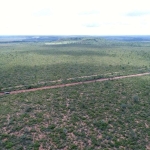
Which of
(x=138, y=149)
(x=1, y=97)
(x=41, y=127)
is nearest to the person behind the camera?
(x=138, y=149)

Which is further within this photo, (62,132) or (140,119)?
(140,119)

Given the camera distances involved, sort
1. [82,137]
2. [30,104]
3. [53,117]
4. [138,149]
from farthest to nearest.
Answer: [30,104]
[53,117]
[82,137]
[138,149]

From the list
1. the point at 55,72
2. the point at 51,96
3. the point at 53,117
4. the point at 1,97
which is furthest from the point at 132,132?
the point at 55,72

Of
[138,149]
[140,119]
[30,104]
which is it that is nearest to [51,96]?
[30,104]

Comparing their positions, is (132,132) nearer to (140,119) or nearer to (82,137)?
(140,119)

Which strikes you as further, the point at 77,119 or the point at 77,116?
the point at 77,116

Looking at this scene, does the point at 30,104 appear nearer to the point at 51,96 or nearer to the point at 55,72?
the point at 51,96
